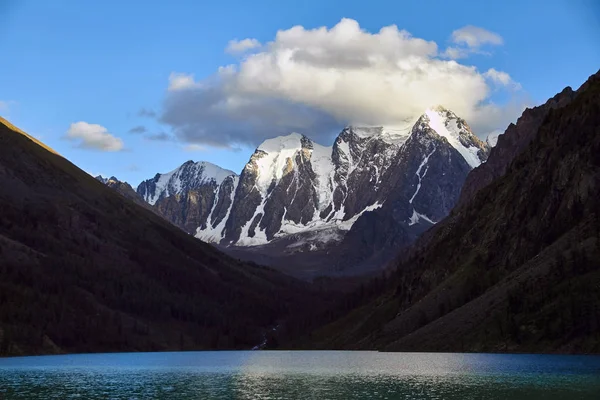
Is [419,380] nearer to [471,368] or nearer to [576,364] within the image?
[471,368]

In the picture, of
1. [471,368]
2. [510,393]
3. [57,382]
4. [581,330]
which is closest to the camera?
[510,393]

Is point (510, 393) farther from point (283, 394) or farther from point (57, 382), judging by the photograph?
point (57, 382)

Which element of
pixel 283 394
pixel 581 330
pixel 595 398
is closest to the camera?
pixel 595 398

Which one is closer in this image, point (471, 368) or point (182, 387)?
point (182, 387)

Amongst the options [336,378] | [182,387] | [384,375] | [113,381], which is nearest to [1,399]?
[182,387]

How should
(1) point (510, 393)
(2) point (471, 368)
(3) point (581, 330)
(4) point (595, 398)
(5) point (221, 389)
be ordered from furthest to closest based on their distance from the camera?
(3) point (581, 330) < (2) point (471, 368) < (5) point (221, 389) < (1) point (510, 393) < (4) point (595, 398)

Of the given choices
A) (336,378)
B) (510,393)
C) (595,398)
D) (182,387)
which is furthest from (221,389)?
(595,398)

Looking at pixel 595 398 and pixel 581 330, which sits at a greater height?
pixel 581 330

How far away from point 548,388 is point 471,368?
46.7m

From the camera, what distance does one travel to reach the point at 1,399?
116 meters

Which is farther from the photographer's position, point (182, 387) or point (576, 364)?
point (576, 364)

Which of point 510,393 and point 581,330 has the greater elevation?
point 581,330

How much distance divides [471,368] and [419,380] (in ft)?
87.5

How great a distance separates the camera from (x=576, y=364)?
531 ft
